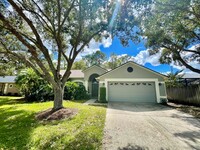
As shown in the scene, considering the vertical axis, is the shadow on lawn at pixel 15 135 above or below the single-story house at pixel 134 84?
below

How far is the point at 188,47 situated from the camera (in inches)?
552

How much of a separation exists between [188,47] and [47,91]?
16.6 m

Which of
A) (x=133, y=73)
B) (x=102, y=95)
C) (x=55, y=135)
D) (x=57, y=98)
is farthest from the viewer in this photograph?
(x=133, y=73)

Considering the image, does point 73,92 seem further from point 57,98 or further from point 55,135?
point 55,135

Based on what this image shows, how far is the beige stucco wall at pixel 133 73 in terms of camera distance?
15039mm

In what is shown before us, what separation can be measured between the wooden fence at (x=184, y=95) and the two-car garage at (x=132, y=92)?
7.98ft

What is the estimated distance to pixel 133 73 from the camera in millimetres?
15312

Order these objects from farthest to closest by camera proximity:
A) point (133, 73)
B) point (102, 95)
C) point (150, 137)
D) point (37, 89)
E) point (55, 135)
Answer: point (37, 89) < point (133, 73) < point (102, 95) < point (55, 135) < point (150, 137)

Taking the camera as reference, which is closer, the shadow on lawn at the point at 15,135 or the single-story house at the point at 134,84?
the shadow on lawn at the point at 15,135

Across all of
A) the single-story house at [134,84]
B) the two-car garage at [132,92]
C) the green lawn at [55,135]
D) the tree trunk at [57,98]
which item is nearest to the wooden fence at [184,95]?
the single-story house at [134,84]

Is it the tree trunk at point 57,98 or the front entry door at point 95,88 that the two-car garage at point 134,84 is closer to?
the front entry door at point 95,88

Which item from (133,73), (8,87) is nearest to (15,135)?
(133,73)

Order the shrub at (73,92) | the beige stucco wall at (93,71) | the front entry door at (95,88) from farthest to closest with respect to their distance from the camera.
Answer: the beige stucco wall at (93,71)
the front entry door at (95,88)
the shrub at (73,92)

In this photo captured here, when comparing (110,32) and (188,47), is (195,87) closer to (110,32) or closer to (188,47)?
(188,47)
